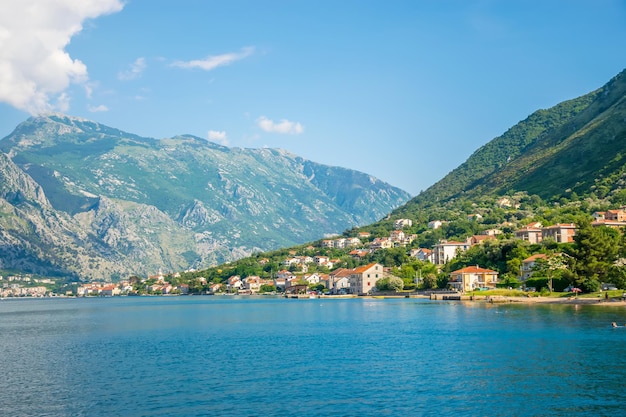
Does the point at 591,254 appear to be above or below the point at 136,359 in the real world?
above

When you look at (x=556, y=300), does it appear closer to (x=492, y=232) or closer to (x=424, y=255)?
(x=492, y=232)

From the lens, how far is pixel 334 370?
147 feet

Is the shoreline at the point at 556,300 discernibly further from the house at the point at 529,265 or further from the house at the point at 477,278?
the house at the point at 477,278

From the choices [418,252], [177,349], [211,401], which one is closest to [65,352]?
[177,349]

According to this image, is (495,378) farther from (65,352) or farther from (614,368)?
(65,352)

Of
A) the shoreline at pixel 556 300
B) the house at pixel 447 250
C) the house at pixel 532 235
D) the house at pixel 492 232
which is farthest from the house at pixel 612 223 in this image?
the shoreline at pixel 556 300

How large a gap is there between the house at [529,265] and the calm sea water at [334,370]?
46892 mm

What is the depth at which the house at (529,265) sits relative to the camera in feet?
404

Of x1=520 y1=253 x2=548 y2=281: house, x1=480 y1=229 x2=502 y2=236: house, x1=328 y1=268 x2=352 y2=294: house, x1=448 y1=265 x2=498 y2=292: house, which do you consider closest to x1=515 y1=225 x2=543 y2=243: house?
x1=448 y1=265 x2=498 y2=292: house

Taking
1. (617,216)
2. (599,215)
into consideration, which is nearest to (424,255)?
(599,215)

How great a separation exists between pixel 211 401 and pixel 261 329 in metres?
42.6

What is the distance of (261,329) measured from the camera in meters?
77.9

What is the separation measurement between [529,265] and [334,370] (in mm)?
90455

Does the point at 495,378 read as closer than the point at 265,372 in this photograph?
Yes
